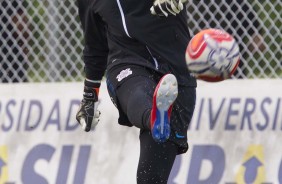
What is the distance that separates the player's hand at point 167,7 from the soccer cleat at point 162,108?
42 centimetres

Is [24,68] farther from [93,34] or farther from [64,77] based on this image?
[93,34]

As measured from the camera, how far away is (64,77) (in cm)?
793

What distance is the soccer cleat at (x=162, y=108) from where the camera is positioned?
509 centimetres

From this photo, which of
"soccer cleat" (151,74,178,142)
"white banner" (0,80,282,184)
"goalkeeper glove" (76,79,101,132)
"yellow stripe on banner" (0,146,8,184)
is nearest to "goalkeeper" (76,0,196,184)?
"soccer cleat" (151,74,178,142)

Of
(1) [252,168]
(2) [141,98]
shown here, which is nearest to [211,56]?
(2) [141,98]

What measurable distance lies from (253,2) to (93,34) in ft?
6.61

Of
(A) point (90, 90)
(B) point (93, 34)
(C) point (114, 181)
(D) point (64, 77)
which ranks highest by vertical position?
(B) point (93, 34)

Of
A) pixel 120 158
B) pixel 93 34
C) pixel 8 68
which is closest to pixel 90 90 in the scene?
pixel 93 34

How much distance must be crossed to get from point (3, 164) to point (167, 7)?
2.88 m

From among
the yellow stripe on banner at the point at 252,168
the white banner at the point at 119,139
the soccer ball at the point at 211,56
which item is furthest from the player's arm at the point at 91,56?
the yellow stripe on banner at the point at 252,168

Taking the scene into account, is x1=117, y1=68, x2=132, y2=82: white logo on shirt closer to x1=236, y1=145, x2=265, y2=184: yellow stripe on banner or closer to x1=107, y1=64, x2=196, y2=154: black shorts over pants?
x1=107, y1=64, x2=196, y2=154: black shorts over pants

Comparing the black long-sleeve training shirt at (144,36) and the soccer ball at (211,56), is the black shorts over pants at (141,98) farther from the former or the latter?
the soccer ball at (211,56)

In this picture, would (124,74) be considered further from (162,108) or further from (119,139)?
(119,139)

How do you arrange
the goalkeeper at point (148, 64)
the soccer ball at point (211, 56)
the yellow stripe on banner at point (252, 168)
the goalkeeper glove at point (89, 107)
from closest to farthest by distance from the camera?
the soccer ball at point (211, 56) < the goalkeeper at point (148, 64) < the goalkeeper glove at point (89, 107) < the yellow stripe on banner at point (252, 168)
